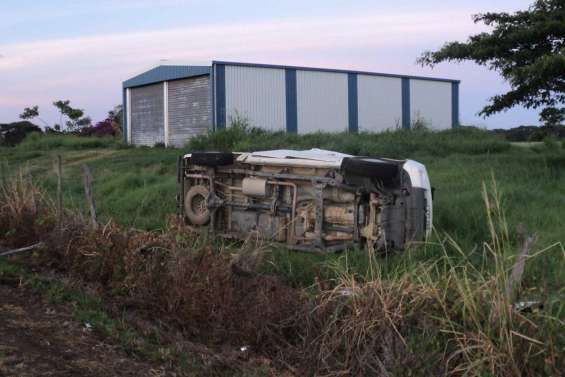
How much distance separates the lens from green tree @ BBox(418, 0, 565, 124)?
14008 mm

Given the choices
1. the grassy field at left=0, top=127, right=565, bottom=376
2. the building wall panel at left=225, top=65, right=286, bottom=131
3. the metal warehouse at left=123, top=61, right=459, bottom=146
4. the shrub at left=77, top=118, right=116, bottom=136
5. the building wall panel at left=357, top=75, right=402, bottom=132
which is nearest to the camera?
the grassy field at left=0, top=127, right=565, bottom=376


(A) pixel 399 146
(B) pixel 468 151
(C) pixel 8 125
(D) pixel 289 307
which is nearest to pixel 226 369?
Answer: (D) pixel 289 307

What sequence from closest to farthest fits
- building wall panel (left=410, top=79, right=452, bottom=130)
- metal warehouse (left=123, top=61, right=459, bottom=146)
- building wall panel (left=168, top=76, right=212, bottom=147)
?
1. metal warehouse (left=123, top=61, right=459, bottom=146)
2. building wall panel (left=168, top=76, right=212, bottom=147)
3. building wall panel (left=410, top=79, right=452, bottom=130)

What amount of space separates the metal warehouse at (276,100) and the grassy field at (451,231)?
2.36 m

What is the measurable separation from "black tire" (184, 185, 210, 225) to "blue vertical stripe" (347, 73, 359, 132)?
727 inches

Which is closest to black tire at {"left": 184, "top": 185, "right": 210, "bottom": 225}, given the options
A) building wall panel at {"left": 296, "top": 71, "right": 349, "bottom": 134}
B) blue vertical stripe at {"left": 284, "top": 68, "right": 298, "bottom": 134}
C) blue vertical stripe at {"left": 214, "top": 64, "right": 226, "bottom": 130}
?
blue vertical stripe at {"left": 214, "top": 64, "right": 226, "bottom": 130}

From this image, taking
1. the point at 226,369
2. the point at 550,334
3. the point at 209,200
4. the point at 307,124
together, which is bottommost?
the point at 226,369

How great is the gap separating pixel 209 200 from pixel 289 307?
4.02 meters

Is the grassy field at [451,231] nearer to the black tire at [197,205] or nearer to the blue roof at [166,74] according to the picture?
the black tire at [197,205]

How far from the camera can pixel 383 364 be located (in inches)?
181

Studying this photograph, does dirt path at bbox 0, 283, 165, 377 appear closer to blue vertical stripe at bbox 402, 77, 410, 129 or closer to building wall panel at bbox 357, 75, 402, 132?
building wall panel at bbox 357, 75, 402, 132

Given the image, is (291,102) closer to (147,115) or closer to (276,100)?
(276,100)

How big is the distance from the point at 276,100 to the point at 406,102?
23.5 feet

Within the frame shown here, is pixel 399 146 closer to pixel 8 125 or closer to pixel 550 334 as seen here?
pixel 550 334
